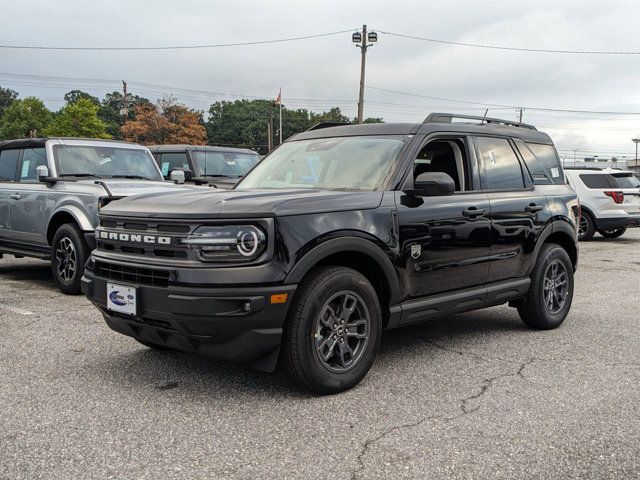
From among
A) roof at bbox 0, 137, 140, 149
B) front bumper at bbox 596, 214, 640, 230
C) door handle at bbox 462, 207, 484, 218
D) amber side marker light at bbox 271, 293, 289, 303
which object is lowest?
front bumper at bbox 596, 214, 640, 230

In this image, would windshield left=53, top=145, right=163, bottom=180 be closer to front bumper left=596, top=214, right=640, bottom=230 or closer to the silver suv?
the silver suv

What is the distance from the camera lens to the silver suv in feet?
23.8

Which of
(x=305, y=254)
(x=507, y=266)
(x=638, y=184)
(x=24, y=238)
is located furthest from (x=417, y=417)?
(x=638, y=184)

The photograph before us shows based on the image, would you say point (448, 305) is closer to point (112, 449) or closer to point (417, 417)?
point (417, 417)

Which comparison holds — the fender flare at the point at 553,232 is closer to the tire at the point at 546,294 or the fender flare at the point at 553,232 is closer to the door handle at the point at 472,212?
the tire at the point at 546,294

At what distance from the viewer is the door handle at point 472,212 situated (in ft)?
15.9

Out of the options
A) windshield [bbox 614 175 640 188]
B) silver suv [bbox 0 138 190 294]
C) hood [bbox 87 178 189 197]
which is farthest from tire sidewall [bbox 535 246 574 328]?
windshield [bbox 614 175 640 188]

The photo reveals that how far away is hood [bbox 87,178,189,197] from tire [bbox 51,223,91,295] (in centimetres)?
61

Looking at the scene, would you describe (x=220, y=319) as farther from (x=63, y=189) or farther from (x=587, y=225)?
(x=587, y=225)

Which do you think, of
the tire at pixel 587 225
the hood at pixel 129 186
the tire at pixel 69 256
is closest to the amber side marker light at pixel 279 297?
the hood at pixel 129 186

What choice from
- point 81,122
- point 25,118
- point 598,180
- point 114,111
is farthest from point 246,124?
point 598,180

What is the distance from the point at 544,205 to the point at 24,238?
6.39 meters

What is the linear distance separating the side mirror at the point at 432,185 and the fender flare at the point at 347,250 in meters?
0.57

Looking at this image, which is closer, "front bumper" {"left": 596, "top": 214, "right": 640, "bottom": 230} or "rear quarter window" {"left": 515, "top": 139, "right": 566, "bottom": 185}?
"rear quarter window" {"left": 515, "top": 139, "right": 566, "bottom": 185}
